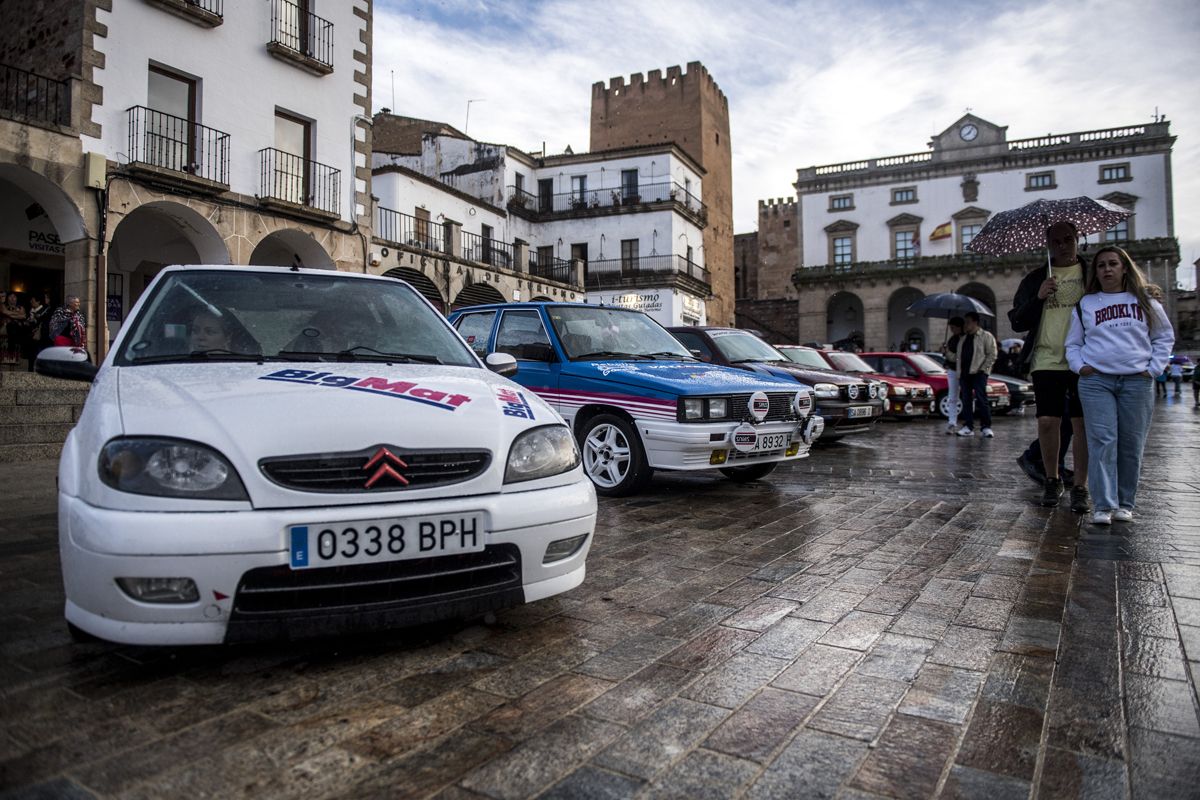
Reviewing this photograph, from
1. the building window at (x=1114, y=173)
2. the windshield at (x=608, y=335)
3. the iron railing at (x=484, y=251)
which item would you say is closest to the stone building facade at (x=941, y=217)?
the building window at (x=1114, y=173)

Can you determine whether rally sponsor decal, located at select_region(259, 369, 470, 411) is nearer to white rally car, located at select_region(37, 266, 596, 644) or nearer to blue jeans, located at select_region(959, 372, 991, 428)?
white rally car, located at select_region(37, 266, 596, 644)

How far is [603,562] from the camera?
390 centimetres

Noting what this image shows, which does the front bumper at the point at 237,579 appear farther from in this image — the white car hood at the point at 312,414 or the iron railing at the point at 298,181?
the iron railing at the point at 298,181

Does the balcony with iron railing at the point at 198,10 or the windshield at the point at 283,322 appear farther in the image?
the balcony with iron railing at the point at 198,10

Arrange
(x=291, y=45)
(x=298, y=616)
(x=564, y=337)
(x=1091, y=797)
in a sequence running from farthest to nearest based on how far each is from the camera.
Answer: (x=291, y=45) → (x=564, y=337) → (x=298, y=616) → (x=1091, y=797)

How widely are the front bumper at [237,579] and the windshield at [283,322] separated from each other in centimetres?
98

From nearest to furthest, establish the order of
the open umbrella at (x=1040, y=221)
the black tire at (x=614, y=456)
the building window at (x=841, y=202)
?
the black tire at (x=614, y=456) < the open umbrella at (x=1040, y=221) < the building window at (x=841, y=202)

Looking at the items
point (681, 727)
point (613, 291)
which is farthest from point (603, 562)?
point (613, 291)

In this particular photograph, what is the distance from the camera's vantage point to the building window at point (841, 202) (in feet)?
163

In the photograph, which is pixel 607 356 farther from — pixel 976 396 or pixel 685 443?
pixel 976 396

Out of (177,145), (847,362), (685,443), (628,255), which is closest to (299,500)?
(685,443)

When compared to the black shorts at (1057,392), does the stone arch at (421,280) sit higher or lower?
higher

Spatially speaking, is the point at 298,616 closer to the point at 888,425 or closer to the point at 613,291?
the point at 888,425

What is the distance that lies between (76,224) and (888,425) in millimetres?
14566
